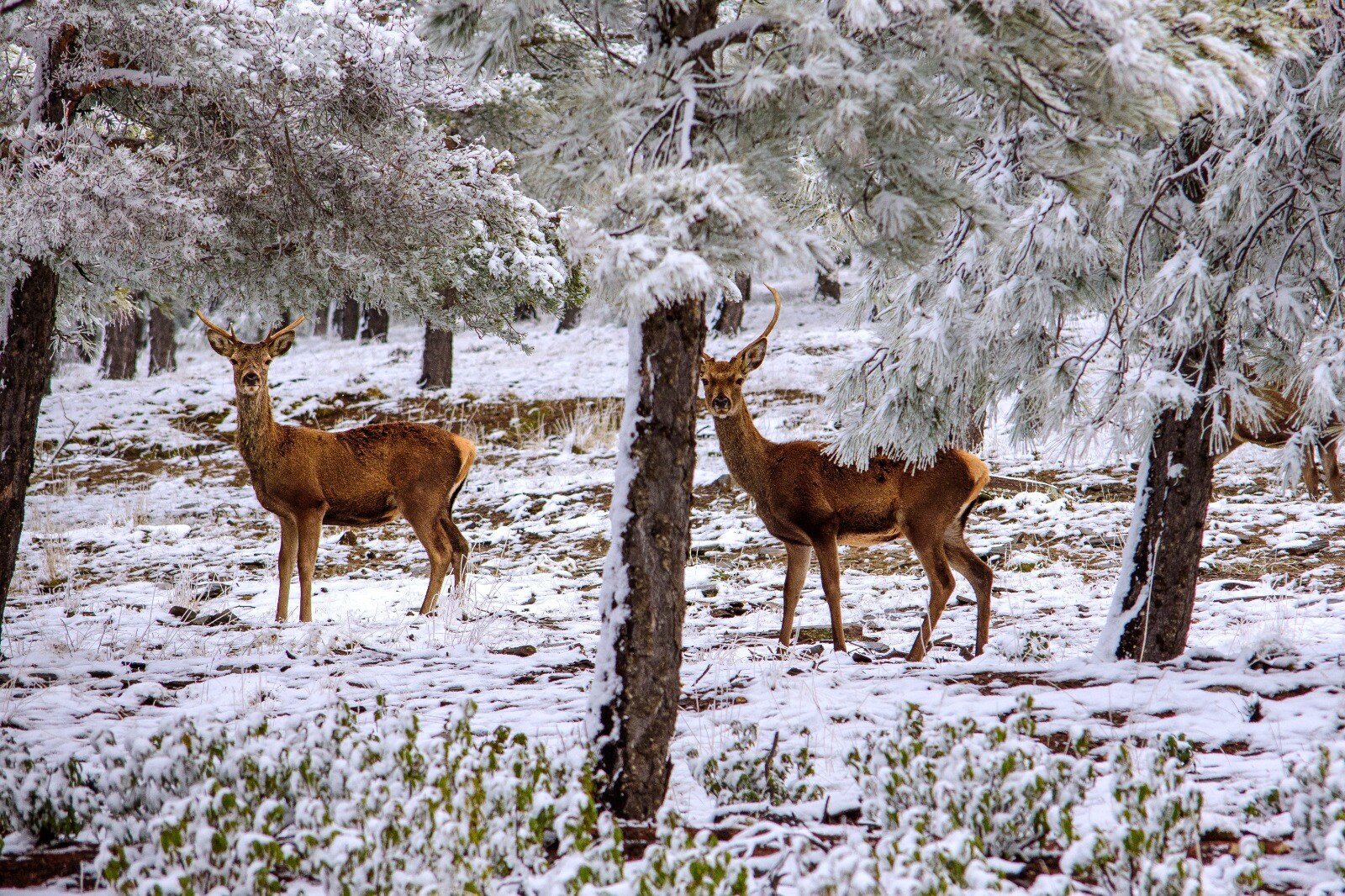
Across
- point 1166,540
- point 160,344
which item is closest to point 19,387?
Result: point 1166,540

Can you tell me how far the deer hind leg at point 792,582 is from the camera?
7.42 m

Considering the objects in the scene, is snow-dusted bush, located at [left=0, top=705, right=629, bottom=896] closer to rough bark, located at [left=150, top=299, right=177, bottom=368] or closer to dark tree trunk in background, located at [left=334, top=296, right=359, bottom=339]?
rough bark, located at [left=150, top=299, right=177, bottom=368]

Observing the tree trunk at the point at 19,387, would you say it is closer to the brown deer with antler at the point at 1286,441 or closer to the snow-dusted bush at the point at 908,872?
the snow-dusted bush at the point at 908,872

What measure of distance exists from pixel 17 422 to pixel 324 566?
4.91 m

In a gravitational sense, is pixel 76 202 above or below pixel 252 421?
above

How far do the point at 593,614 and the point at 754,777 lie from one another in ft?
14.9

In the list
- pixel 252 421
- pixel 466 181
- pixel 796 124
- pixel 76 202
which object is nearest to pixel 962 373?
pixel 796 124

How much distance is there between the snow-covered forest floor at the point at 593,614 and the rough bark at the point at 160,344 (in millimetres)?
7489

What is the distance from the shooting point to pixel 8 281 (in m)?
6.58

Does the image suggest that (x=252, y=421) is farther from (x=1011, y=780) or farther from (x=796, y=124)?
(x=1011, y=780)

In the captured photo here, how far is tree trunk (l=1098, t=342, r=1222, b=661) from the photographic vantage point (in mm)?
6102

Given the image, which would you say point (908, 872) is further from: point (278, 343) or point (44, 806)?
point (278, 343)

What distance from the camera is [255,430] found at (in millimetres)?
8812

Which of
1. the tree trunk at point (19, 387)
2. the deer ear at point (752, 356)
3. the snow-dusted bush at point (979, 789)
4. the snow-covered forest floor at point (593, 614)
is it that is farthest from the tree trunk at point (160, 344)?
the snow-dusted bush at point (979, 789)
